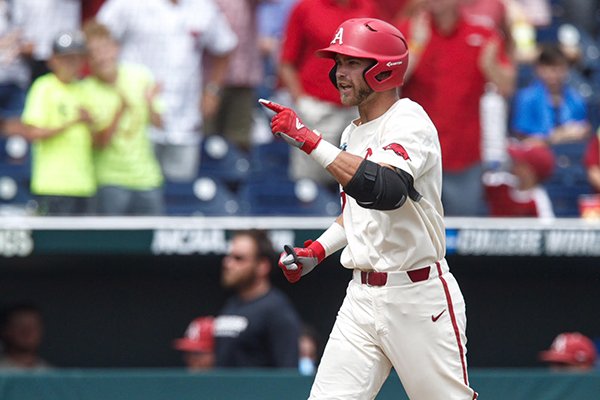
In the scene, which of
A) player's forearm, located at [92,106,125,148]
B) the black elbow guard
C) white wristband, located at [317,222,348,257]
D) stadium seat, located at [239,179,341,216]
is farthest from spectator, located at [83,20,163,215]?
the black elbow guard

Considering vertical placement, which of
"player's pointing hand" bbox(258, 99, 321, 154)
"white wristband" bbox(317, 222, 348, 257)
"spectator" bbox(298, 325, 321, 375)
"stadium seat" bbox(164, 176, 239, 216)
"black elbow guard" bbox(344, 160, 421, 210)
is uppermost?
"player's pointing hand" bbox(258, 99, 321, 154)

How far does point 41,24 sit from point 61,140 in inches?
55.8

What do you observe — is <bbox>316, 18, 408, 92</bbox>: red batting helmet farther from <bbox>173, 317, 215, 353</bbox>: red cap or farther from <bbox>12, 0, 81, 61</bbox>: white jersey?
<bbox>12, 0, 81, 61</bbox>: white jersey

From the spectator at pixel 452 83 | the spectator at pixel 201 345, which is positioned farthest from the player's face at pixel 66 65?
the spectator at pixel 452 83

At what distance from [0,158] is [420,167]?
4.68 m

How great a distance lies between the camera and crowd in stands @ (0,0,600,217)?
7418mm

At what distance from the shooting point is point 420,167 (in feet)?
13.8

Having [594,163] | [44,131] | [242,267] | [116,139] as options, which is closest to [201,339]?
[242,267]

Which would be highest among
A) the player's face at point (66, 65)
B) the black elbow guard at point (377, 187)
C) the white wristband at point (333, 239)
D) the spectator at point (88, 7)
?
the spectator at point (88, 7)

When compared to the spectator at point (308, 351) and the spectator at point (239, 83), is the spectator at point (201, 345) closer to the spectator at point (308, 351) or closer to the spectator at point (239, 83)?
the spectator at point (308, 351)

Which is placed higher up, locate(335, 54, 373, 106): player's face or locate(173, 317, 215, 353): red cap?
locate(335, 54, 373, 106): player's face

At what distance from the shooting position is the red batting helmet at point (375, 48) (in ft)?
14.3

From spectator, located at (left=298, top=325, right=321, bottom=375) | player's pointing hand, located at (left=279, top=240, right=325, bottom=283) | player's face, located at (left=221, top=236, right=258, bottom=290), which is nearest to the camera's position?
player's pointing hand, located at (left=279, top=240, right=325, bottom=283)

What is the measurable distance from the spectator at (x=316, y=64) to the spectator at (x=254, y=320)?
1085 mm
